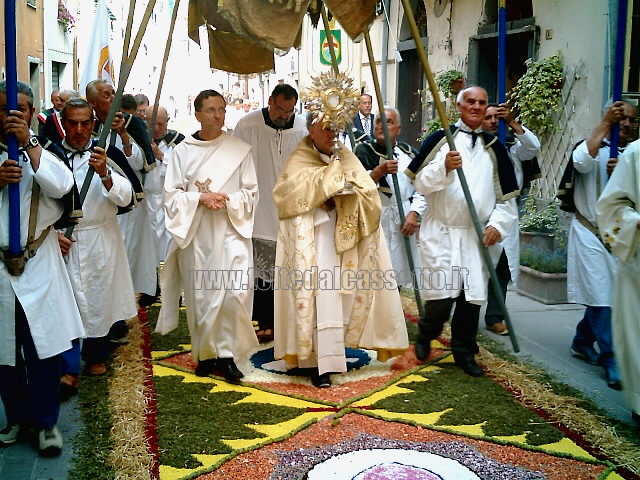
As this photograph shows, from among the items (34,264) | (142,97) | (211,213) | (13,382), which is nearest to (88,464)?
(13,382)

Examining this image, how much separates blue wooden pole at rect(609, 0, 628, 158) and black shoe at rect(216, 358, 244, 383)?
9.49 feet

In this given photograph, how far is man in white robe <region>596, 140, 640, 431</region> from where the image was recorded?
3.91 meters

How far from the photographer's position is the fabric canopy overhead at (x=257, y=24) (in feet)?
15.1

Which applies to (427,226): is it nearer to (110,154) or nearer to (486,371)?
(486,371)

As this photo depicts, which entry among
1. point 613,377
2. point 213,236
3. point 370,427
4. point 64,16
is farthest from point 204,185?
point 64,16

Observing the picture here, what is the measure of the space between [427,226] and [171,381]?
2.03 m

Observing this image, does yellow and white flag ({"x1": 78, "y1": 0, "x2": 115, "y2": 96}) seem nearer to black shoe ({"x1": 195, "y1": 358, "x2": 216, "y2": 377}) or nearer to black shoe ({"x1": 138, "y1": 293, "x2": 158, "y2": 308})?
black shoe ({"x1": 138, "y1": 293, "x2": 158, "y2": 308})

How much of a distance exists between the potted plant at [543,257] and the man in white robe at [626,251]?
3084 mm

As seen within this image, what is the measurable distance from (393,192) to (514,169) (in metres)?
1.15

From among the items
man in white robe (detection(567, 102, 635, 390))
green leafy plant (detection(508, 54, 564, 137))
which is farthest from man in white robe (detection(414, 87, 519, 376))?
green leafy plant (detection(508, 54, 564, 137))

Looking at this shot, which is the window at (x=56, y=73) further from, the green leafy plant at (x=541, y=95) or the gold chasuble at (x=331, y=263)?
the gold chasuble at (x=331, y=263)

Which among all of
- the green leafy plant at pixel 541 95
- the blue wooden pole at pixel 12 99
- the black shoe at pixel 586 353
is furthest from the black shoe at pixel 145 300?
the green leafy plant at pixel 541 95

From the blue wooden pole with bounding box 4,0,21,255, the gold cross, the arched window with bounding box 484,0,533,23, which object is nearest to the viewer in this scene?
the blue wooden pole with bounding box 4,0,21,255

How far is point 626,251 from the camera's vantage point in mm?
3963
